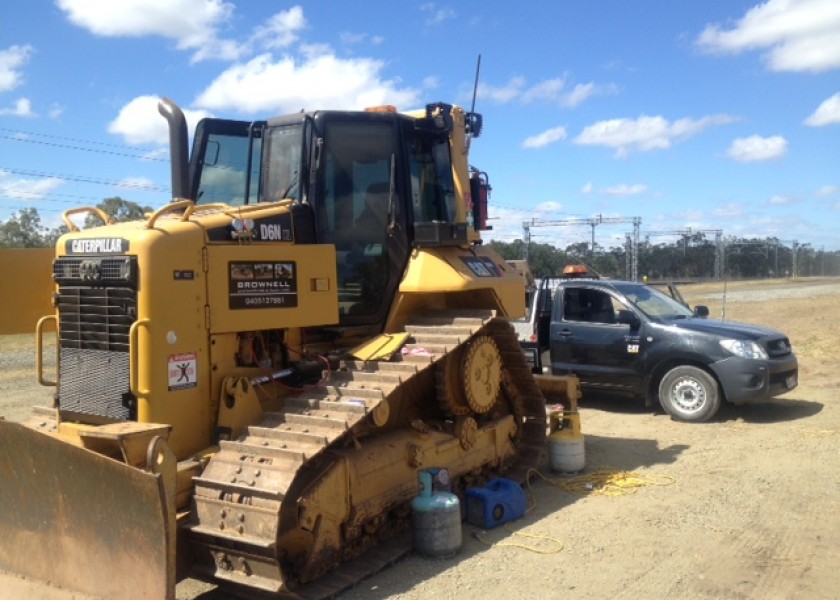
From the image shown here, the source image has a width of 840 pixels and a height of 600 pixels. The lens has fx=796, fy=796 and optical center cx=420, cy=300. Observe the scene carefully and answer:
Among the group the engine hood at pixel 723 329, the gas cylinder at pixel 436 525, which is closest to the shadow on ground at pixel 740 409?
the engine hood at pixel 723 329

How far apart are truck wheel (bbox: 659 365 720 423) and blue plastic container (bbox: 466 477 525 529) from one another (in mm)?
4522

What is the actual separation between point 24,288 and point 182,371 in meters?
1.71

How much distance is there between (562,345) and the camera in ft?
36.7

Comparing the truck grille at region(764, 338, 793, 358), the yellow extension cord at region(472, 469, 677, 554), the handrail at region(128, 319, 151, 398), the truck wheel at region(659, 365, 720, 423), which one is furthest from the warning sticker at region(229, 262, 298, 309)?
the truck grille at region(764, 338, 793, 358)

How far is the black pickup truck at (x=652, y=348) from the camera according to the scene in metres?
9.98

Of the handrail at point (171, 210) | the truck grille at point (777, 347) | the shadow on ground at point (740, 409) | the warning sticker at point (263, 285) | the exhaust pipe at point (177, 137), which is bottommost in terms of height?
the shadow on ground at point (740, 409)

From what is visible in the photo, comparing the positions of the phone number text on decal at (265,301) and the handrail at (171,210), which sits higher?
the handrail at (171,210)

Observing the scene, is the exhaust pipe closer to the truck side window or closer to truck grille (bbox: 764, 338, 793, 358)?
the truck side window

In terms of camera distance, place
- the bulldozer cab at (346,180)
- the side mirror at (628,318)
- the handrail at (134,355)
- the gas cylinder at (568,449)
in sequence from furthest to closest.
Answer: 1. the side mirror at (628,318)
2. the gas cylinder at (568,449)
3. the bulldozer cab at (346,180)
4. the handrail at (134,355)

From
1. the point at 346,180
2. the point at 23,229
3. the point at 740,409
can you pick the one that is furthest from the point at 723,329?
the point at 23,229

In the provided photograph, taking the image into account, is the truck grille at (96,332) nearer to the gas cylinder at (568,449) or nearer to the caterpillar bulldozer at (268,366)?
the caterpillar bulldozer at (268,366)

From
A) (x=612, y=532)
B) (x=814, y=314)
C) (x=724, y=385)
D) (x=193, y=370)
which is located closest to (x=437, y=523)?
(x=612, y=532)

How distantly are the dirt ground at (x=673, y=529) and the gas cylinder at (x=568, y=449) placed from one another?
0.13 meters

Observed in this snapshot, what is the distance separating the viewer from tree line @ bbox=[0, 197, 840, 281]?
124 ft
